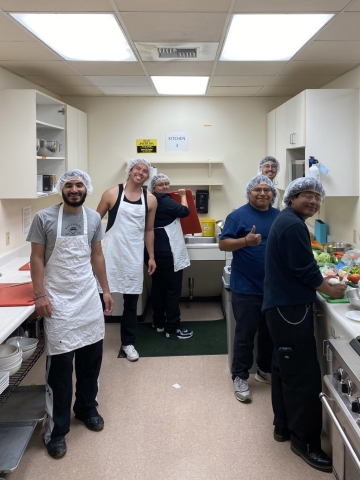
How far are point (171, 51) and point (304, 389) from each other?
223 cm

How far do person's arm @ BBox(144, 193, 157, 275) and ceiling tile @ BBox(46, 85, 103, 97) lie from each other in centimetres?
153

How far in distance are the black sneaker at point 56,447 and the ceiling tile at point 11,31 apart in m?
2.21

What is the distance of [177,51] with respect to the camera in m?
2.86

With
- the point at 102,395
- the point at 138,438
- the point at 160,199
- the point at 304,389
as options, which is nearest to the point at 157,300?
the point at 160,199

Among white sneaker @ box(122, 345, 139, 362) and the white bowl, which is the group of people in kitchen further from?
white sneaker @ box(122, 345, 139, 362)

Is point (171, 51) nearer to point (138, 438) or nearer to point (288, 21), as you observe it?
point (288, 21)

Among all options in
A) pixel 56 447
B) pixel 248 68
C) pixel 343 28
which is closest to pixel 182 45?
pixel 248 68

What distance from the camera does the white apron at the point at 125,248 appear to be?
319 centimetres

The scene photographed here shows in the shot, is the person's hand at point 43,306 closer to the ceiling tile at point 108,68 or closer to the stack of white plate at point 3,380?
the stack of white plate at point 3,380

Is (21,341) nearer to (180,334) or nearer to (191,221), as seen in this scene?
(180,334)

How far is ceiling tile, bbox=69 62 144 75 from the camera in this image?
3.19 metres

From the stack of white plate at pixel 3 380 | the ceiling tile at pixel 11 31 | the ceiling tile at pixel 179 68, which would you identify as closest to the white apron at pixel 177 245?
the ceiling tile at pixel 179 68

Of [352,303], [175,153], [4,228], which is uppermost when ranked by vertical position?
[175,153]

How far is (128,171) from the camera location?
3.26 metres
